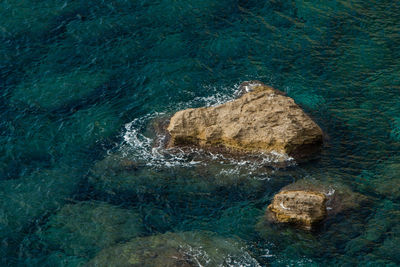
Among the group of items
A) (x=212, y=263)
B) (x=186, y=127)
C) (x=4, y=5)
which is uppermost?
(x=4, y=5)

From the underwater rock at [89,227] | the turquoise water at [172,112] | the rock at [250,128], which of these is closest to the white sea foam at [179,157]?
the turquoise water at [172,112]

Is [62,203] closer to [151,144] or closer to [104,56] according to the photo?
[151,144]

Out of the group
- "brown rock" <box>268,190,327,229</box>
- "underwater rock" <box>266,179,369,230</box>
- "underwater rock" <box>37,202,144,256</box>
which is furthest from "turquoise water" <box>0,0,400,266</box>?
"brown rock" <box>268,190,327,229</box>

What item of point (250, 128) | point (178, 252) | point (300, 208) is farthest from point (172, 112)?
point (300, 208)

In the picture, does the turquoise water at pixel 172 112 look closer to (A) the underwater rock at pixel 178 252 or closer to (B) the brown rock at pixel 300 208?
(A) the underwater rock at pixel 178 252

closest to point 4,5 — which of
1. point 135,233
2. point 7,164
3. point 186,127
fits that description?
point 7,164

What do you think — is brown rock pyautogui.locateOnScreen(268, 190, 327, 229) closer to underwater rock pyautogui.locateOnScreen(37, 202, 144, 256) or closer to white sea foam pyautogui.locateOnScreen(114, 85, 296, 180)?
white sea foam pyautogui.locateOnScreen(114, 85, 296, 180)
